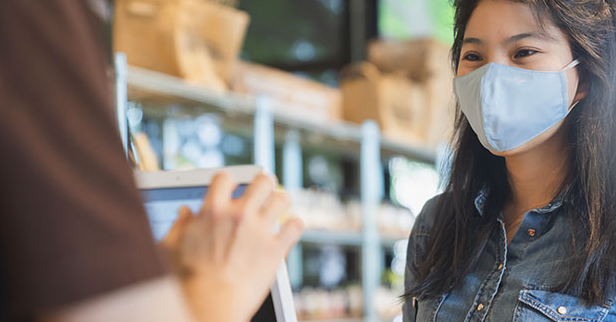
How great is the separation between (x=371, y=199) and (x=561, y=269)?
298 centimetres

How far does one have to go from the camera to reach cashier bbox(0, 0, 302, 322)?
408mm

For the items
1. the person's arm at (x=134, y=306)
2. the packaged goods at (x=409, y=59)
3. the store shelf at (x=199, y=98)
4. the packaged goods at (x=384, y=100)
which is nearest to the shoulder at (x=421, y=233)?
the person's arm at (x=134, y=306)

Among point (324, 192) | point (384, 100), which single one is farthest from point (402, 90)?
point (324, 192)

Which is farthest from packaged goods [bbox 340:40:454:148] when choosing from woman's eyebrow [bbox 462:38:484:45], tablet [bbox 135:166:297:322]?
tablet [bbox 135:166:297:322]

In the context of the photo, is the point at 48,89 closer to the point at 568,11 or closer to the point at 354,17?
the point at 568,11

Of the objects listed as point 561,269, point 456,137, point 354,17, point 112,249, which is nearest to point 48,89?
point 112,249

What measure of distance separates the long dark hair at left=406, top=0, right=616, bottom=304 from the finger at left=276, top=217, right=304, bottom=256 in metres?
0.78

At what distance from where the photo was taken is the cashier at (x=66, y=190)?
0.41 m

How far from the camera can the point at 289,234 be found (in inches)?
24.9

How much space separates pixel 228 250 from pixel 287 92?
331cm

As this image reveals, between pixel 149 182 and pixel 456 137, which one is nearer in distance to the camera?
pixel 149 182

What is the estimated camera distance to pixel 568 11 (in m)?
1.32

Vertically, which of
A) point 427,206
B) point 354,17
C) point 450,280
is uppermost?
point 354,17

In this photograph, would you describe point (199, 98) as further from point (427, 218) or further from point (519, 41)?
point (519, 41)
